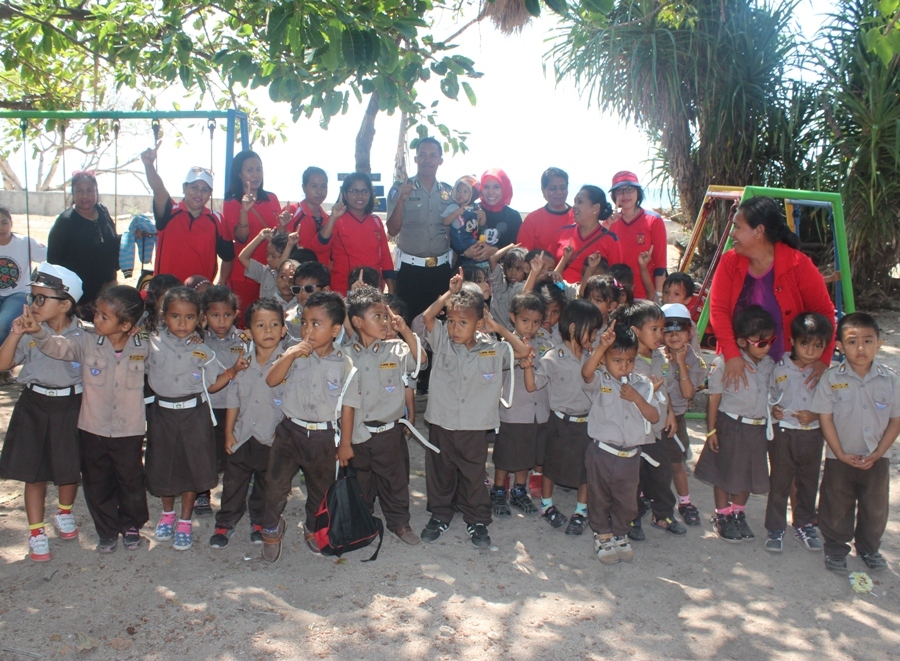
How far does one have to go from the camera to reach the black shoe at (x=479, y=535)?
13.0ft

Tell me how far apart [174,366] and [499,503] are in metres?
1.84

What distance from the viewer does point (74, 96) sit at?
8602 millimetres

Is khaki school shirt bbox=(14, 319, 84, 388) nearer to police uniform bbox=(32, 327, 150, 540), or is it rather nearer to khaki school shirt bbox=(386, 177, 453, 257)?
police uniform bbox=(32, 327, 150, 540)

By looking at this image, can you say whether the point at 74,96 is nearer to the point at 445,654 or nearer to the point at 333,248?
the point at 333,248

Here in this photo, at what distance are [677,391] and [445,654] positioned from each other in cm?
200

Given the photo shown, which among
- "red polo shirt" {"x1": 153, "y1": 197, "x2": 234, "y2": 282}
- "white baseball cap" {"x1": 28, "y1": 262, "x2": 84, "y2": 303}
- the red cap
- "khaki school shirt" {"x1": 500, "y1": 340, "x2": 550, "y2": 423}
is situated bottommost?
"khaki school shirt" {"x1": 500, "y1": 340, "x2": 550, "y2": 423}

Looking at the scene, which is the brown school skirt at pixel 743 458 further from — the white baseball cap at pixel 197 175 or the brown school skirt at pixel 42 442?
the white baseball cap at pixel 197 175

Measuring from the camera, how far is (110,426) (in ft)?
12.2

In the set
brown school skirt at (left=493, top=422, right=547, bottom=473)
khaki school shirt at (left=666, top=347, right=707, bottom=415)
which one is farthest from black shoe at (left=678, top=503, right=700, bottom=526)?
brown school skirt at (left=493, top=422, right=547, bottom=473)

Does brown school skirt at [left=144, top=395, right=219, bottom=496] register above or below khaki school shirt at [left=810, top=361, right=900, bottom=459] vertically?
below

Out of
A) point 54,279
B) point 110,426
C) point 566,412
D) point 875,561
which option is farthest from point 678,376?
point 54,279

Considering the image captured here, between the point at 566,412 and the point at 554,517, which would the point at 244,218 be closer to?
the point at 566,412

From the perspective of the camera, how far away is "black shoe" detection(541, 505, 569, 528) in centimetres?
420

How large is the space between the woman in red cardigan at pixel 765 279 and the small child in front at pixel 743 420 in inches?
2.2
